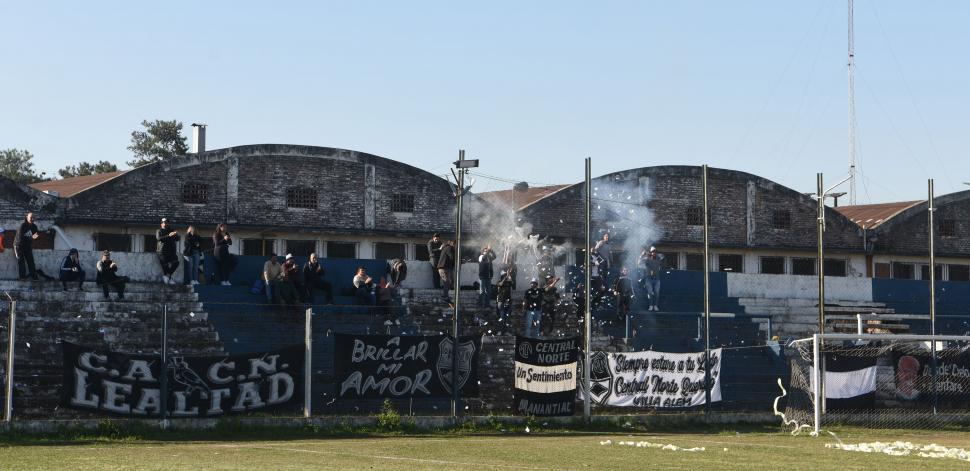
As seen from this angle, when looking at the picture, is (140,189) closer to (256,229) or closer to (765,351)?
(256,229)

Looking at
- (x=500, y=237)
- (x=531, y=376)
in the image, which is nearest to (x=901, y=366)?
(x=531, y=376)

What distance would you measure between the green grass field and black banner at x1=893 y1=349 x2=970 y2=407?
6405 millimetres

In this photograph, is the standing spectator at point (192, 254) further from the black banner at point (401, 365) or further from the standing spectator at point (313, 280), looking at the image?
the black banner at point (401, 365)

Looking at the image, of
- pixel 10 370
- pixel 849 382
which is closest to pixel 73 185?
pixel 10 370

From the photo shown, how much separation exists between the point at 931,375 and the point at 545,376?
390 inches

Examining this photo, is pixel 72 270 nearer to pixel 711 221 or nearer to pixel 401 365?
pixel 401 365

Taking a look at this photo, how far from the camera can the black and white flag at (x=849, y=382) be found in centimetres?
3108

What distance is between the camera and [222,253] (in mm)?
35562

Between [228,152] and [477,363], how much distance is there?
19.8m

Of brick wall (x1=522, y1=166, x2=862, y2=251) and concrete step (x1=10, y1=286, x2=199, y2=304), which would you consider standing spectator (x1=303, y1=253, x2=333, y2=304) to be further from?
brick wall (x1=522, y1=166, x2=862, y2=251)

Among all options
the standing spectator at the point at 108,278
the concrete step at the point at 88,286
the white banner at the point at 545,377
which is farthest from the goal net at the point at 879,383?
the standing spectator at the point at 108,278

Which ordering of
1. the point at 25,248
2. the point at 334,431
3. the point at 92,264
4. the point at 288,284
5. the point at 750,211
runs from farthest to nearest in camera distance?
1. the point at 750,211
2. the point at 92,264
3. the point at 288,284
4. the point at 25,248
5. the point at 334,431

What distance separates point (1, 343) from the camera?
2858 cm

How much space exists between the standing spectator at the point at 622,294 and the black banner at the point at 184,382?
12.6 m
